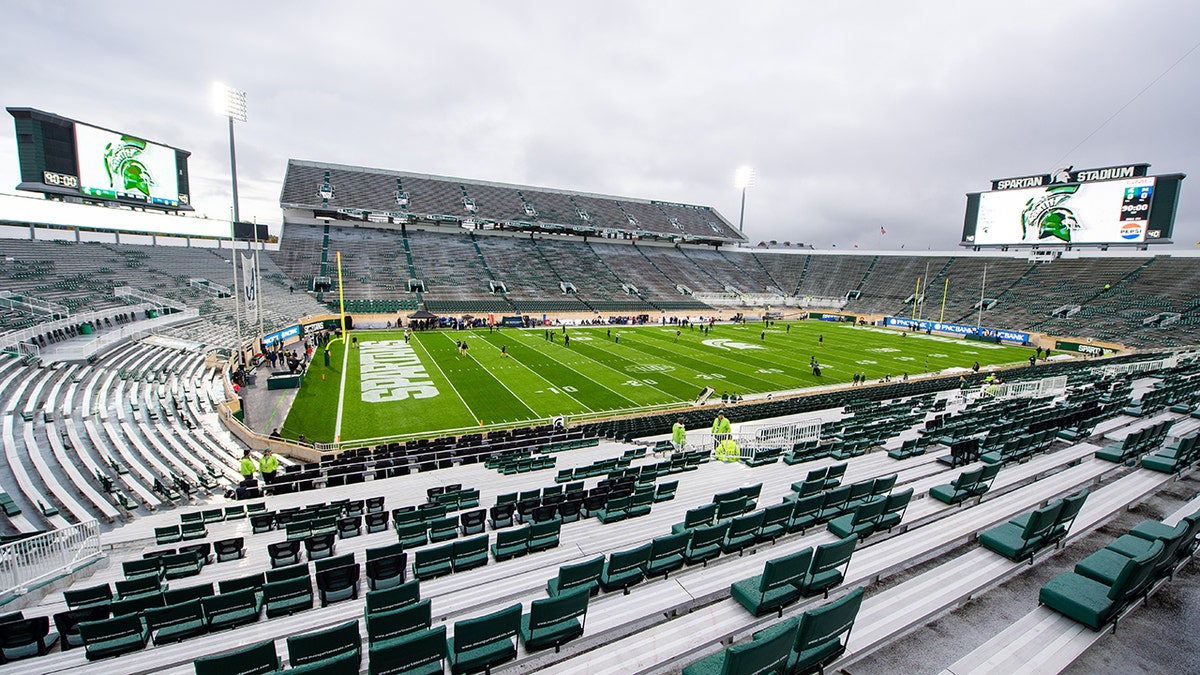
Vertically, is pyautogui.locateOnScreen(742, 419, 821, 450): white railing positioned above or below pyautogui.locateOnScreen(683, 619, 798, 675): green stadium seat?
below

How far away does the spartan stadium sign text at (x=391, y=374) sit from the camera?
2608 cm

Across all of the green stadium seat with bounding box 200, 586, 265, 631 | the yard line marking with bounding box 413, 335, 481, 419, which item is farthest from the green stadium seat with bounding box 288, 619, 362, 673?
the yard line marking with bounding box 413, 335, 481, 419

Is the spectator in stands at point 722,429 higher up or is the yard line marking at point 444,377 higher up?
the spectator in stands at point 722,429

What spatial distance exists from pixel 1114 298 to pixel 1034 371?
32.2m

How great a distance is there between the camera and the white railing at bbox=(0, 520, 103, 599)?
7.23 meters

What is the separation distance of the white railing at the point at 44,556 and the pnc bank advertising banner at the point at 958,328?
61798 mm

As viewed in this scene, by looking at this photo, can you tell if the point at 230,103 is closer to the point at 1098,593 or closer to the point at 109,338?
the point at 109,338

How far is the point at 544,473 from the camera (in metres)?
13.8

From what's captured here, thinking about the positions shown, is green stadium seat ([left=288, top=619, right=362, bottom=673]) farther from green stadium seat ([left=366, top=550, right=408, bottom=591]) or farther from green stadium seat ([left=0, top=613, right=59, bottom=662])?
green stadium seat ([left=0, top=613, right=59, bottom=662])

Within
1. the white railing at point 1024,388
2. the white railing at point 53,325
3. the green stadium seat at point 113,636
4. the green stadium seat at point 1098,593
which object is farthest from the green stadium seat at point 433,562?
the white railing at point 1024,388

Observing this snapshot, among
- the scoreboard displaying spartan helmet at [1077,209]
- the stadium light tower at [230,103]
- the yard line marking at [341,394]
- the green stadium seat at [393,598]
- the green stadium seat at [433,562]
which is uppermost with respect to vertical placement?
the stadium light tower at [230,103]

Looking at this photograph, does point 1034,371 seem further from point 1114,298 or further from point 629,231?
point 629,231

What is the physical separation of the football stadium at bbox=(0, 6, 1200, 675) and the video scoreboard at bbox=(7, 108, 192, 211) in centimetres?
21

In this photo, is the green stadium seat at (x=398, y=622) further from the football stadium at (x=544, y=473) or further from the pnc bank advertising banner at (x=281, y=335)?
the pnc bank advertising banner at (x=281, y=335)
